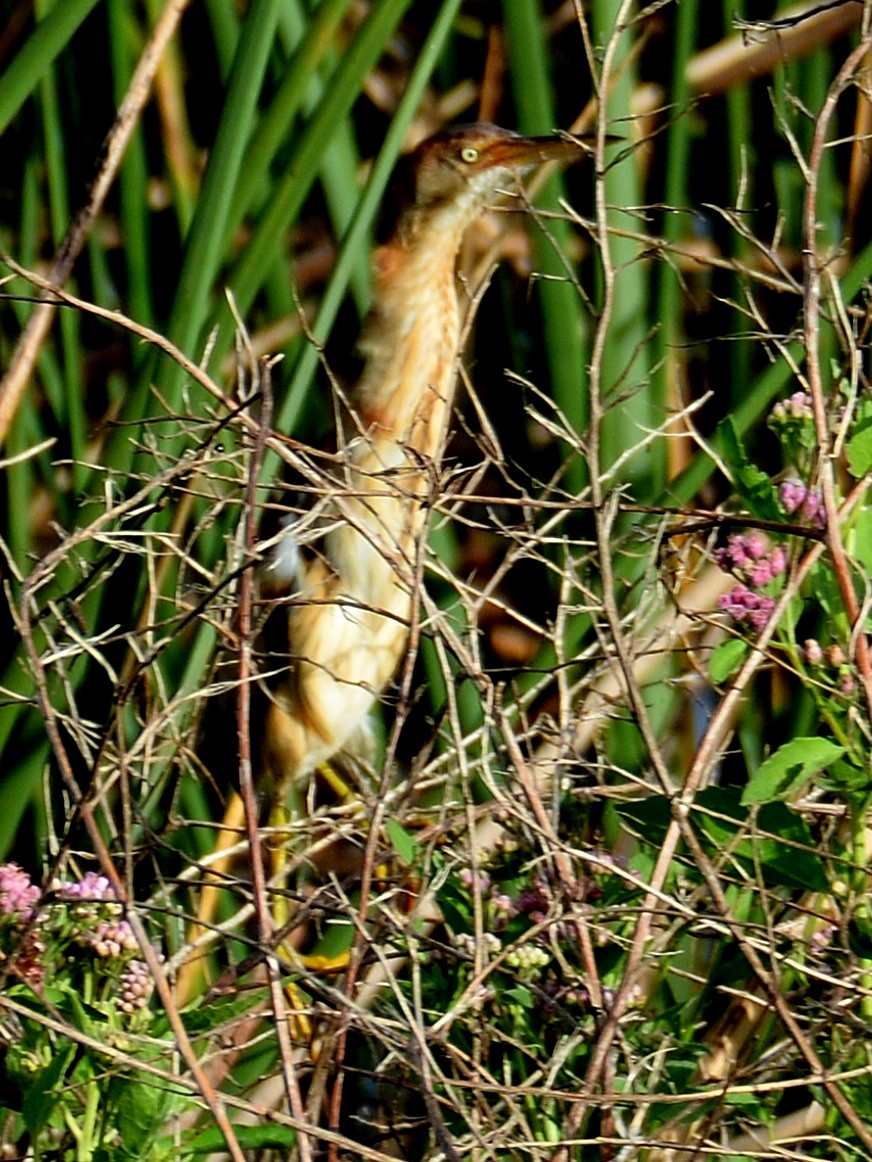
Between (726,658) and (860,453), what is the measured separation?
0.12 m

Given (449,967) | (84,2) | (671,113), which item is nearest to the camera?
(449,967)

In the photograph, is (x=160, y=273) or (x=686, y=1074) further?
(x=160, y=273)

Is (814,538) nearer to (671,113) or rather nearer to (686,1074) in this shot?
(686,1074)

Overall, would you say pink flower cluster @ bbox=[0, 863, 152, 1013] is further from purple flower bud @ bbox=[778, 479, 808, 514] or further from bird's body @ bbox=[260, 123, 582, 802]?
bird's body @ bbox=[260, 123, 582, 802]

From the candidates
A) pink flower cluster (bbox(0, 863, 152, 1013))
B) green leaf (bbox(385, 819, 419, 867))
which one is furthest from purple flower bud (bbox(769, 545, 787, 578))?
pink flower cluster (bbox(0, 863, 152, 1013))

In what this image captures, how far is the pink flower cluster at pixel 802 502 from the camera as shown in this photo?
0.89 metres

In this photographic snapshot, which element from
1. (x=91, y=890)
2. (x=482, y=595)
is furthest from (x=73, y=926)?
(x=482, y=595)

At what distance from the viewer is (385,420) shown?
74.7 inches

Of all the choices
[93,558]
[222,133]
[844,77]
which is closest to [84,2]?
[222,133]

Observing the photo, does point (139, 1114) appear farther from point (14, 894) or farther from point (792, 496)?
point (792, 496)

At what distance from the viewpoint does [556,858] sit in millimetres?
847

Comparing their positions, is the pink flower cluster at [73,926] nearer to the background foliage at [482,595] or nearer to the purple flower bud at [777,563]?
the background foliage at [482,595]

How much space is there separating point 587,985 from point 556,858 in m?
0.06

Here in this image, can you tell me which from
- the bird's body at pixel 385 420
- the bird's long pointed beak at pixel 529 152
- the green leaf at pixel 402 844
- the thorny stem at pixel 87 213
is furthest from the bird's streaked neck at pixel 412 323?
the green leaf at pixel 402 844
